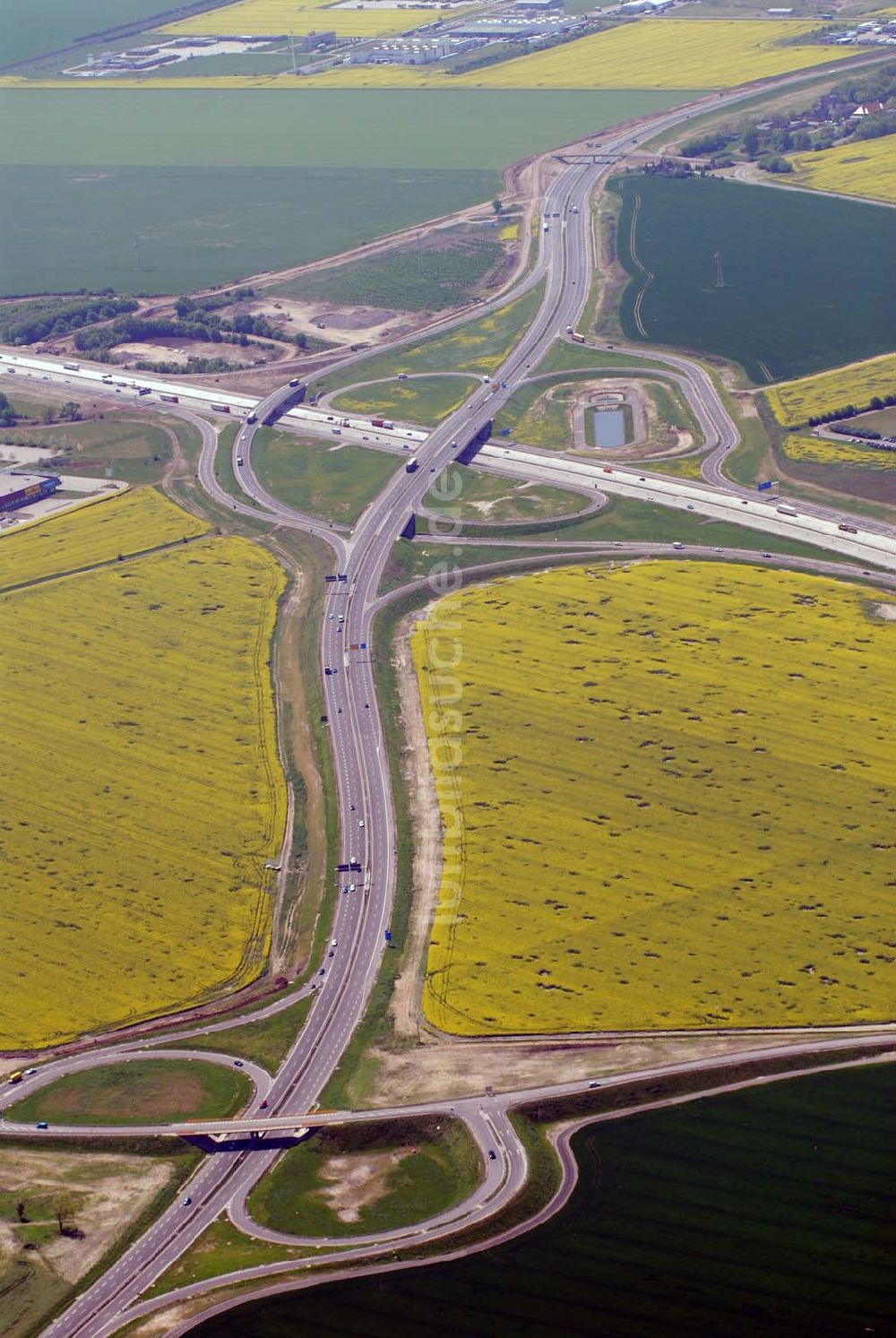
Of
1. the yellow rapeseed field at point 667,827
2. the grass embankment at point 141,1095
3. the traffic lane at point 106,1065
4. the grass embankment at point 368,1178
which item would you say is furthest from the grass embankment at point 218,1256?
the yellow rapeseed field at point 667,827

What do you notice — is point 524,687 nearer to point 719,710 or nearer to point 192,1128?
point 719,710

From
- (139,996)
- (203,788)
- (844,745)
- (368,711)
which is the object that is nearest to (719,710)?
(844,745)

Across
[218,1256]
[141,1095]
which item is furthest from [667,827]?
[218,1256]

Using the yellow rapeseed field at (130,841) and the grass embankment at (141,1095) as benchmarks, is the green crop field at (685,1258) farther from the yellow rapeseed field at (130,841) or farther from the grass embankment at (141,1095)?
the yellow rapeseed field at (130,841)

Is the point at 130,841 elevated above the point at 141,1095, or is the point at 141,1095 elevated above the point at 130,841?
the point at 130,841

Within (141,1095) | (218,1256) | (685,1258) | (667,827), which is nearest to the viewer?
(685,1258)

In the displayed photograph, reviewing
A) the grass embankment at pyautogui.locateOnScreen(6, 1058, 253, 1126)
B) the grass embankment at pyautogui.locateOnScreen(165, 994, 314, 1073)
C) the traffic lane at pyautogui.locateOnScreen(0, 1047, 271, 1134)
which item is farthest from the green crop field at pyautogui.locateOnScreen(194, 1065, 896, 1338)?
the grass embankment at pyautogui.locateOnScreen(165, 994, 314, 1073)

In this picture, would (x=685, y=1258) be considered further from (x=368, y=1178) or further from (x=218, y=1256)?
(x=218, y=1256)
